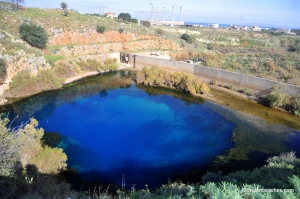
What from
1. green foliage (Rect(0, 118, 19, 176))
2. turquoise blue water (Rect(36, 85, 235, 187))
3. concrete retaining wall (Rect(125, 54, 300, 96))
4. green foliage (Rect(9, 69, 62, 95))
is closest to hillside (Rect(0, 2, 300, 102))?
green foliage (Rect(9, 69, 62, 95))

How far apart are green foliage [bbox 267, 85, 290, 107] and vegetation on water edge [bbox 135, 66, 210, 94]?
6.16 m

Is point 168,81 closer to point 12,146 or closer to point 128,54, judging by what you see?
point 128,54

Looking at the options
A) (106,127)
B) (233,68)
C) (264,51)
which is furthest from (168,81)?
(264,51)

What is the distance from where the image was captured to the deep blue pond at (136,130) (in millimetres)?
12297

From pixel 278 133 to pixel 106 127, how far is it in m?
12.8

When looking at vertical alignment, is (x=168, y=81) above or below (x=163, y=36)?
below

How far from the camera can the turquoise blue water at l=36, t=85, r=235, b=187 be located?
12.2m

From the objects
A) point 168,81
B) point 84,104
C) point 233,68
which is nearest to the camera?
point 84,104

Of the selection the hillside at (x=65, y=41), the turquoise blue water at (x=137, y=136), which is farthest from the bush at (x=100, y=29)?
the turquoise blue water at (x=137, y=136)

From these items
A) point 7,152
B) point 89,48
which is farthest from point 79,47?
point 7,152

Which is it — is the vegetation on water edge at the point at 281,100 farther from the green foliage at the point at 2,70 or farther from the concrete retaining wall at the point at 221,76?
the green foliage at the point at 2,70

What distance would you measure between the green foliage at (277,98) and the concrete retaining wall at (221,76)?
591 millimetres

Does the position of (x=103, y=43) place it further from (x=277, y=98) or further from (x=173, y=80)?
(x=277, y=98)

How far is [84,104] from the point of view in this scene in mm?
21578
